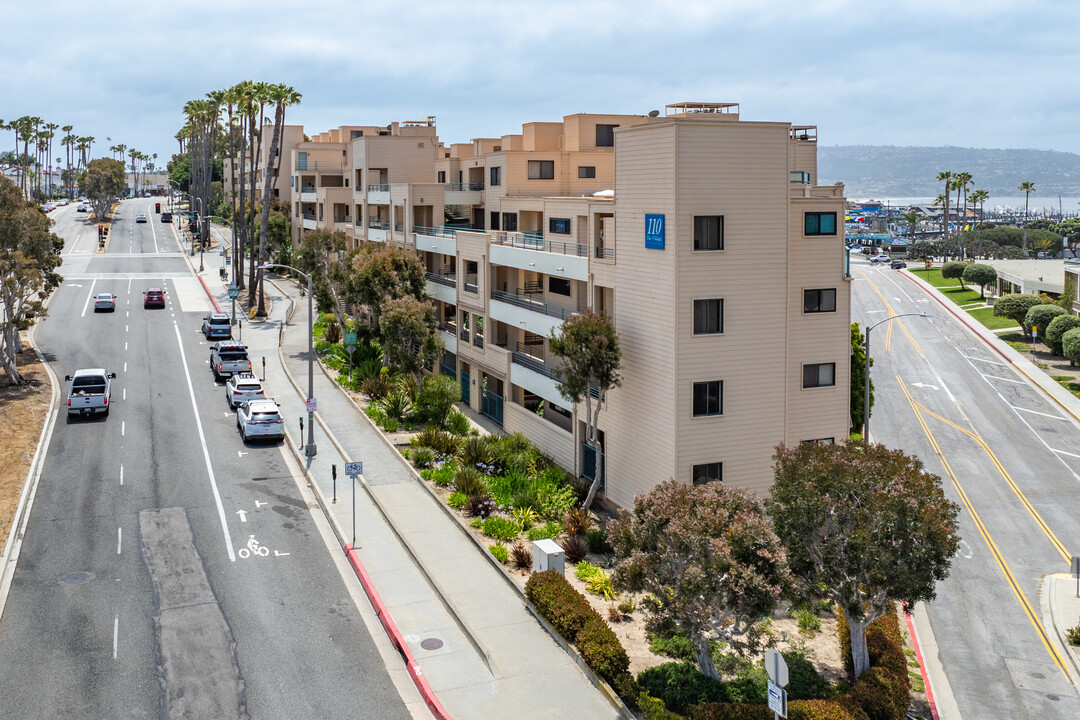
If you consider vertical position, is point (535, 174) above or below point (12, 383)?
above

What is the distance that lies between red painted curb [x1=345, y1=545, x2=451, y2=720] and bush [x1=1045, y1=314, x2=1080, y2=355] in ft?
186

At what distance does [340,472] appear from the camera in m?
37.7

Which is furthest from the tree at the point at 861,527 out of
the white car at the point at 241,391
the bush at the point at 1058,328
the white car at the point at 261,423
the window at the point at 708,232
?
the bush at the point at 1058,328

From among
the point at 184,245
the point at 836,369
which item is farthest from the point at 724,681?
the point at 184,245

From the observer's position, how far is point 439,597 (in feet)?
87.4

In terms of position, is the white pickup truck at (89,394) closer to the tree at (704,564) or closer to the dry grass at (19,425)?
the dry grass at (19,425)

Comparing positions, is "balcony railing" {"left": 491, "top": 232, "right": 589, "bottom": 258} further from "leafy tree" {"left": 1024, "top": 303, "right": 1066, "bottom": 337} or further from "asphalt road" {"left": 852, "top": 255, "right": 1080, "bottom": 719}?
"leafy tree" {"left": 1024, "top": 303, "right": 1066, "bottom": 337}

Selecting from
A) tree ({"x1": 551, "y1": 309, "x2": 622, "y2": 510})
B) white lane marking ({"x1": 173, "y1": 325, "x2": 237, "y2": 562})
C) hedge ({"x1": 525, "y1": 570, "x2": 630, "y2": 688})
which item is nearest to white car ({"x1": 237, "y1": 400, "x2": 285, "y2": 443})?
white lane marking ({"x1": 173, "y1": 325, "x2": 237, "y2": 562})

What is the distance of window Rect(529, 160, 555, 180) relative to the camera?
2168 inches

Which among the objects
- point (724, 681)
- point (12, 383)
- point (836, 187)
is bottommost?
point (724, 681)

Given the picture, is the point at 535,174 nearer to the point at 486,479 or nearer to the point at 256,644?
the point at 486,479

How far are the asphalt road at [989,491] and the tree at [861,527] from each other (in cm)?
587

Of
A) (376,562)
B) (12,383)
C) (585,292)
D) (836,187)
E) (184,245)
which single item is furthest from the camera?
(184,245)

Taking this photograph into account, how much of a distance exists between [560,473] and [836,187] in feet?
47.5
